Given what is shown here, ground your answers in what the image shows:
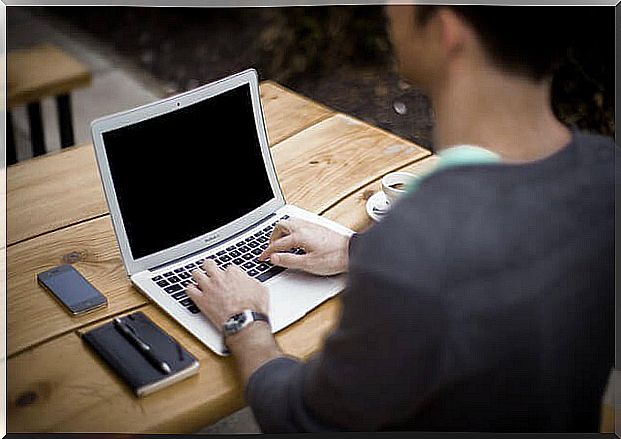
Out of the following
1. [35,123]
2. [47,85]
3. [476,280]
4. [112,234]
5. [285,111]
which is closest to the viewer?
[476,280]

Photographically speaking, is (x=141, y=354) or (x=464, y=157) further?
(x=141, y=354)

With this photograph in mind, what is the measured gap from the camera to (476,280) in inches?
44.1

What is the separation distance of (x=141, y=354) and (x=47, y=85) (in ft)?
3.83

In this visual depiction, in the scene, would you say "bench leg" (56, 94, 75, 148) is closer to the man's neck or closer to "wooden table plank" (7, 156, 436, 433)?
"wooden table plank" (7, 156, 436, 433)

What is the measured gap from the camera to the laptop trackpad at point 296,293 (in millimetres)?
1409

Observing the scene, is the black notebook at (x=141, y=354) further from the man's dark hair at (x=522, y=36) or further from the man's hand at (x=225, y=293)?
the man's dark hair at (x=522, y=36)

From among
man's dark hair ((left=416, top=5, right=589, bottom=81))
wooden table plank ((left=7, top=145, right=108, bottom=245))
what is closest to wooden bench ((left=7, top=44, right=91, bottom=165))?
wooden table plank ((left=7, top=145, right=108, bottom=245))

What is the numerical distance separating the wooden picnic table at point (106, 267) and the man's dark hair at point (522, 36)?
1.43ft

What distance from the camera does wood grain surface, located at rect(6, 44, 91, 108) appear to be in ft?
7.13

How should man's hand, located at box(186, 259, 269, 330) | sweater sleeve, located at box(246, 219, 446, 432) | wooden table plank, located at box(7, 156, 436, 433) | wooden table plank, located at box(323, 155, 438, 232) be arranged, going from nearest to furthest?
sweater sleeve, located at box(246, 219, 446, 432), wooden table plank, located at box(7, 156, 436, 433), man's hand, located at box(186, 259, 269, 330), wooden table plank, located at box(323, 155, 438, 232)

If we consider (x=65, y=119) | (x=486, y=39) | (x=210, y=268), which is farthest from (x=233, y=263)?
(x=65, y=119)

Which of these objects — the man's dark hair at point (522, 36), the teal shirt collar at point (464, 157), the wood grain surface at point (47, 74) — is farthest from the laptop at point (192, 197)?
the wood grain surface at point (47, 74)

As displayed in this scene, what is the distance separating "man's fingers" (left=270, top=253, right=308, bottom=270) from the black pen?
236 mm

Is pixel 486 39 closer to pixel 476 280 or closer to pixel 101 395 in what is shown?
pixel 476 280
